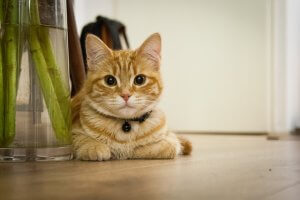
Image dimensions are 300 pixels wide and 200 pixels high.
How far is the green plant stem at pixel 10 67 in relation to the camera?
46.2 inches

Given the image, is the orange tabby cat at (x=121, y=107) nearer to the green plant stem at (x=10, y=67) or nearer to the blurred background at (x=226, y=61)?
the green plant stem at (x=10, y=67)

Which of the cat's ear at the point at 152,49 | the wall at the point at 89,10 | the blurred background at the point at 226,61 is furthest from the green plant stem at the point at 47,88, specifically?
the blurred background at the point at 226,61

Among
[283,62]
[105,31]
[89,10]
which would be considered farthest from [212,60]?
[105,31]

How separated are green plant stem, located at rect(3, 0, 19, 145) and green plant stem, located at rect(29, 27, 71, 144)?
0.14 feet

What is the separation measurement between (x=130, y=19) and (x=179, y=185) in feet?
10.1

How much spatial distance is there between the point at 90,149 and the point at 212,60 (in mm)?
2569

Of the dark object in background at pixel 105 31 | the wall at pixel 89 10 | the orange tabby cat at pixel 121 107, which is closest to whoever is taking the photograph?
the orange tabby cat at pixel 121 107

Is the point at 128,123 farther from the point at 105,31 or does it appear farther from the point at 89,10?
the point at 89,10

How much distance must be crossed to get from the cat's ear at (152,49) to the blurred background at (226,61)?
7.39 feet

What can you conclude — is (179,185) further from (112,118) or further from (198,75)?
(198,75)

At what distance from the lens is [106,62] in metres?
1.33

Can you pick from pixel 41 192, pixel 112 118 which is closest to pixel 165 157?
pixel 112 118

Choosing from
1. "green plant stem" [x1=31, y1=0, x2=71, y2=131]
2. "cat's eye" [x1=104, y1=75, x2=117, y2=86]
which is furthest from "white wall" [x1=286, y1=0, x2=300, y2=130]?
"green plant stem" [x1=31, y1=0, x2=71, y2=131]

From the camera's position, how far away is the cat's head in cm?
127
